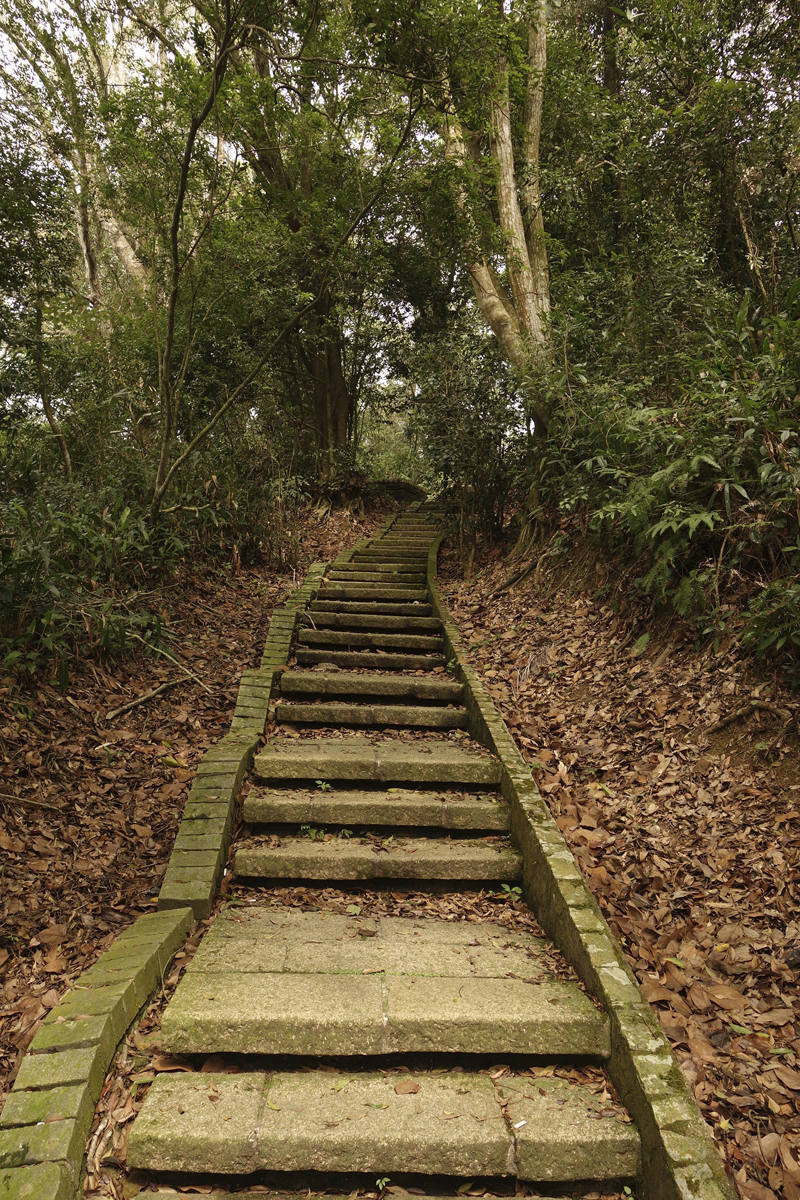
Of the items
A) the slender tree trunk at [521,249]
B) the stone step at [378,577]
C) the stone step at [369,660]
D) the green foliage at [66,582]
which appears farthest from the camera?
the stone step at [378,577]

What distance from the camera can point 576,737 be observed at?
4.43m

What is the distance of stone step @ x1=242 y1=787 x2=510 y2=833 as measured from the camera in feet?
12.6

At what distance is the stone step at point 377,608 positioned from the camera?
22.9 ft

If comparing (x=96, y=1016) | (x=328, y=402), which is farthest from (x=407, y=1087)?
(x=328, y=402)

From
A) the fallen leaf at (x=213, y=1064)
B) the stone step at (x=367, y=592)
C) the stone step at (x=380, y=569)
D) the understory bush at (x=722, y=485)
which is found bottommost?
the fallen leaf at (x=213, y=1064)

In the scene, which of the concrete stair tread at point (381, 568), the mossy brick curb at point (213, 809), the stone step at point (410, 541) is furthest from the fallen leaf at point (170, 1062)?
the stone step at point (410, 541)

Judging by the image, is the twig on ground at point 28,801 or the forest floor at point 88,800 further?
the twig on ground at point 28,801

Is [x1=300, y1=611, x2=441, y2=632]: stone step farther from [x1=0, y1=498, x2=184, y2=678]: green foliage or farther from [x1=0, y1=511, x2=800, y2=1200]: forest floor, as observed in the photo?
[x1=0, y1=498, x2=184, y2=678]: green foliage

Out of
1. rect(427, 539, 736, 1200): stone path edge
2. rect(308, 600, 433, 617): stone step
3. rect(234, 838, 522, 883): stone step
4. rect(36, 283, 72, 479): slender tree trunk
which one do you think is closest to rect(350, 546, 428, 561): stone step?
rect(308, 600, 433, 617): stone step

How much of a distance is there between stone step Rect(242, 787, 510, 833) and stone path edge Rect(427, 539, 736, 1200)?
0.18 m

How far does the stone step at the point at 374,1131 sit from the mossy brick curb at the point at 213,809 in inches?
36.4

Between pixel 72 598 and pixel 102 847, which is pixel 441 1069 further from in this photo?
pixel 72 598

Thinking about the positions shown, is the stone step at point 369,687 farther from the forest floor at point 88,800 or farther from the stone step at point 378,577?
the stone step at point 378,577

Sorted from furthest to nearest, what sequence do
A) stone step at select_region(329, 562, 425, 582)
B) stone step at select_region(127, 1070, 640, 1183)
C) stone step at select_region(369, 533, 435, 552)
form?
1. stone step at select_region(369, 533, 435, 552)
2. stone step at select_region(329, 562, 425, 582)
3. stone step at select_region(127, 1070, 640, 1183)
